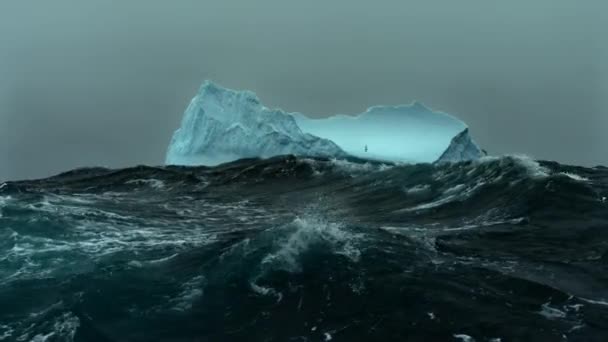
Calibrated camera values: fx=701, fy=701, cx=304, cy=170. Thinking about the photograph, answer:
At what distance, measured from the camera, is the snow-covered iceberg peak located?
41.3 m

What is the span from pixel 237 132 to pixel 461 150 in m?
13.1

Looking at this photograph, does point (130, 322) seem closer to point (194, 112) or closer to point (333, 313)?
point (333, 313)

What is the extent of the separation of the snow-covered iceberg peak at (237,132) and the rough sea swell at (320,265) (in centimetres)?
1270

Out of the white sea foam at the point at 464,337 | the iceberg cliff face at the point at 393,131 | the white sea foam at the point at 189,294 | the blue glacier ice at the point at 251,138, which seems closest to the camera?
the white sea foam at the point at 464,337

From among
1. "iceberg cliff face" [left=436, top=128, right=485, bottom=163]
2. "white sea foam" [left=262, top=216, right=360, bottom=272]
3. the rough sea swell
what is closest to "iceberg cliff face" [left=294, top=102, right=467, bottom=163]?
"iceberg cliff face" [left=436, top=128, right=485, bottom=163]

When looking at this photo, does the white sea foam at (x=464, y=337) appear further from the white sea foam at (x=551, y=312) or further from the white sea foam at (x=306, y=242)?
the white sea foam at (x=306, y=242)

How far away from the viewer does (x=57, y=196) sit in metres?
27.9

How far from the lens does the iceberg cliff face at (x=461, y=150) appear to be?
39031 millimetres

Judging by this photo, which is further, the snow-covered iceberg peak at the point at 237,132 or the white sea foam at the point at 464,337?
the snow-covered iceberg peak at the point at 237,132

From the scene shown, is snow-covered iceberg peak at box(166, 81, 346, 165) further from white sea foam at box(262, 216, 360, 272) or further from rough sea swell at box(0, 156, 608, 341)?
white sea foam at box(262, 216, 360, 272)

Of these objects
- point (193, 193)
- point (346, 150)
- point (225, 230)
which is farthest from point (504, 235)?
point (346, 150)

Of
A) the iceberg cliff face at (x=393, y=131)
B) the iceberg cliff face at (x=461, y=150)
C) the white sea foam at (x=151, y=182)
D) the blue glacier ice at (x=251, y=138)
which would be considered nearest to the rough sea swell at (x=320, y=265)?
the white sea foam at (x=151, y=182)

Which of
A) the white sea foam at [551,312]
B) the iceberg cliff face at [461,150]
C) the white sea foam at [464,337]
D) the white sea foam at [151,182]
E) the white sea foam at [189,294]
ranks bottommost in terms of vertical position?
the white sea foam at [464,337]

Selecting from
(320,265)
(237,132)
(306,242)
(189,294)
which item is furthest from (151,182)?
(189,294)
